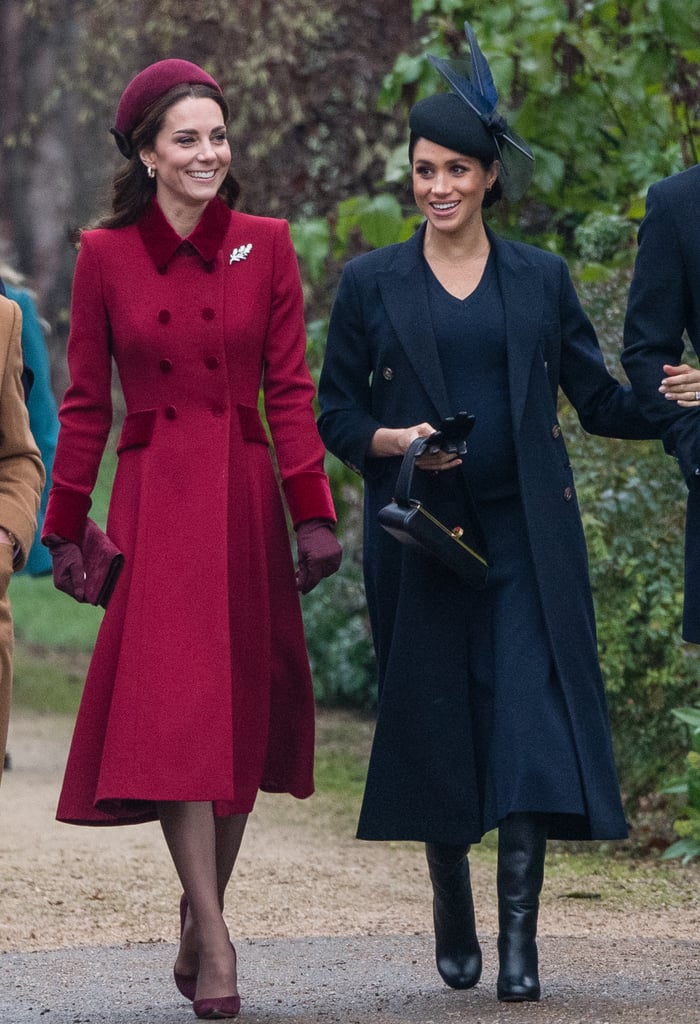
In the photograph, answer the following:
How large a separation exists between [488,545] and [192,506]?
67cm

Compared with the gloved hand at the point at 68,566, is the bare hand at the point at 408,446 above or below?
above

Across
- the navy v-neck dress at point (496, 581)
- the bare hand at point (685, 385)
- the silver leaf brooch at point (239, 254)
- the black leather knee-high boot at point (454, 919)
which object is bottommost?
the black leather knee-high boot at point (454, 919)

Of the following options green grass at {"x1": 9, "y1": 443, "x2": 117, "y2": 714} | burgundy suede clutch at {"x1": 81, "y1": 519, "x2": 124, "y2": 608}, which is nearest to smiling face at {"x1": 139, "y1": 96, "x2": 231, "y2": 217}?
burgundy suede clutch at {"x1": 81, "y1": 519, "x2": 124, "y2": 608}

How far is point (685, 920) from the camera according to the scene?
236 inches

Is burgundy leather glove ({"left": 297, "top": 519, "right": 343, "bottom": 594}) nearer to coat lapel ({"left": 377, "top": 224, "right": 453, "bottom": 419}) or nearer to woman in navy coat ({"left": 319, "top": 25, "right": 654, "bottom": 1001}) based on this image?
woman in navy coat ({"left": 319, "top": 25, "right": 654, "bottom": 1001})

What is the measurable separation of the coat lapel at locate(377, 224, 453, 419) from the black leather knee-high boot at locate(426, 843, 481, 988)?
3.36ft

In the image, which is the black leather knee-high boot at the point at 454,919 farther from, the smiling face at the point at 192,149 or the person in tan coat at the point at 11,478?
the smiling face at the point at 192,149

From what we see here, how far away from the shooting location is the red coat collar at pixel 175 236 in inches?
185

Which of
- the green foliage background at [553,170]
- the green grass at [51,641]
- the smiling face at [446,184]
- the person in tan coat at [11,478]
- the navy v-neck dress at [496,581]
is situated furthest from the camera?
the green grass at [51,641]

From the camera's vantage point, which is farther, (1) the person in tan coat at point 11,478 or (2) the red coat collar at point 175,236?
(2) the red coat collar at point 175,236

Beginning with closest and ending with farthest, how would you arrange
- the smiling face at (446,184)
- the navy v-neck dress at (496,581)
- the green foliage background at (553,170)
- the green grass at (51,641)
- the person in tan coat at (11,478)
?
the person in tan coat at (11,478) < the navy v-neck dress at (496,581) < the smiling face at (446,184) < the green foliage background at (553,170) < the green grass at (51,641)

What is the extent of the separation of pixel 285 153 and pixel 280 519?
6.97m


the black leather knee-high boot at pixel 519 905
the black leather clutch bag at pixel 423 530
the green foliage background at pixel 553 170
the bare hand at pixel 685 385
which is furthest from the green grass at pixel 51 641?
the bare hand at pixel 685 385

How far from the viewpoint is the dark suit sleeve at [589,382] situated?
485 cm
